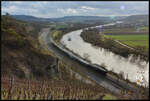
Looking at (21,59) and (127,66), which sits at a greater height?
(21,59)

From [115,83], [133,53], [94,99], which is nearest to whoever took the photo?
[94,99]

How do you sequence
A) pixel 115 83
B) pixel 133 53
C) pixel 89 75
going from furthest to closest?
1. pixel 133 53
2. pixel 89 75
3. pixel 115 83

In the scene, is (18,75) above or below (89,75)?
above

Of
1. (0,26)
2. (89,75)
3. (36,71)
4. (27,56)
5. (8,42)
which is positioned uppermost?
(0,26)

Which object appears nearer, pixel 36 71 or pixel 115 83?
pixel 36 71

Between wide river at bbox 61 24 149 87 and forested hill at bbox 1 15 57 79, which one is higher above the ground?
forested hill at bbox 1 15 57 79

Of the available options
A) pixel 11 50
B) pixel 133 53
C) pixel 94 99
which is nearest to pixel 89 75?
pixel 11 50

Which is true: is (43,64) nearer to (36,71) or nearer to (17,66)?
(36,71)

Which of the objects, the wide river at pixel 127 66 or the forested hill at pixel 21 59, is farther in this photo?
the wide river at pixel 127 66

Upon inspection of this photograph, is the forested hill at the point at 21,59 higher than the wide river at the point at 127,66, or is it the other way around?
the forested hill at the point at 21,59

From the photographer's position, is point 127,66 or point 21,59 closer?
point 21,59

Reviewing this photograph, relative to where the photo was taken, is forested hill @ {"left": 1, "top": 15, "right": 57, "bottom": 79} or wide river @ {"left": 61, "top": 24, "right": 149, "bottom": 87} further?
wide river @ {"left": 61, "top": 24, "right": 149, "bottom": 87}
